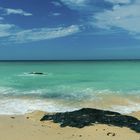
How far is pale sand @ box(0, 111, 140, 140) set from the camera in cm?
1278

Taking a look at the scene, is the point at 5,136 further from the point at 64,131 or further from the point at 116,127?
the point at 116,127

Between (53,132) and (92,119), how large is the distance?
2.28 meters

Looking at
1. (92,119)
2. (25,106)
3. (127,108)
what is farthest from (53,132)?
(127,108)

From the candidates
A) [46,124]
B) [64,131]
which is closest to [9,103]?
[46,124]

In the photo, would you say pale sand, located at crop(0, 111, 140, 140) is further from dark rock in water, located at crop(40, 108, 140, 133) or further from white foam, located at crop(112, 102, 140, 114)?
white foam, located at crop(112, 102, 140, 114)

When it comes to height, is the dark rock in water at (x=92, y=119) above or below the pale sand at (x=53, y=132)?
above

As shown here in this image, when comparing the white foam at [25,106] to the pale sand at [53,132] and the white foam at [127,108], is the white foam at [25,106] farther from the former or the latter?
the pale sand at [53,132]

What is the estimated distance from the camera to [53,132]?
44.6 feet

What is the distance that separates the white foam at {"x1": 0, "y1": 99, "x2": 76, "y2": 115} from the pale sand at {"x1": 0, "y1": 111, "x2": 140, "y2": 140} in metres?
2.83

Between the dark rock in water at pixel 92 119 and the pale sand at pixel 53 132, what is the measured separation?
44 centimetres

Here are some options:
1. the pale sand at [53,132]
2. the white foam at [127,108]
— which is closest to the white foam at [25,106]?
the white foam at [127,108]

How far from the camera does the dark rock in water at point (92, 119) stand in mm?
14511

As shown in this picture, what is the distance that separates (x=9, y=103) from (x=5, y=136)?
814cm

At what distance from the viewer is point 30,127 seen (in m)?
14.3
